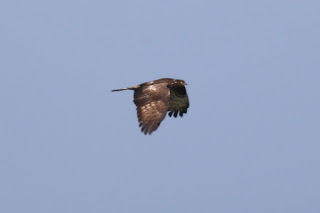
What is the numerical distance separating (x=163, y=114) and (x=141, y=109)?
3.65 ft

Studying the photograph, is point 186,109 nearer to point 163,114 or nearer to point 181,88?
point 181,88

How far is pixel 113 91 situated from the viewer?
163 feet

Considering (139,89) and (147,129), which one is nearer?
(147,129)

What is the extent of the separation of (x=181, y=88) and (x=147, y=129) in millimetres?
5074

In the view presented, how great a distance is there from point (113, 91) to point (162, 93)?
2325mm

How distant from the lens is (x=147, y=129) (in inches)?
1839

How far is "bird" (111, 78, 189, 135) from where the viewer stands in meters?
47.0

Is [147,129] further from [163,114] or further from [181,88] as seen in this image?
[181,88]

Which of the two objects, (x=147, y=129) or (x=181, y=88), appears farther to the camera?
(x=181, y=88)

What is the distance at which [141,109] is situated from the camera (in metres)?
47.9

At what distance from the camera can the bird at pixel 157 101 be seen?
47.0 meters

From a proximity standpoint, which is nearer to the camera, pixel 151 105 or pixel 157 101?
pixel 151 105

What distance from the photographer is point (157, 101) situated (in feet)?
159

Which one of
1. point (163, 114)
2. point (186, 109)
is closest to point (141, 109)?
point (163, 114)
